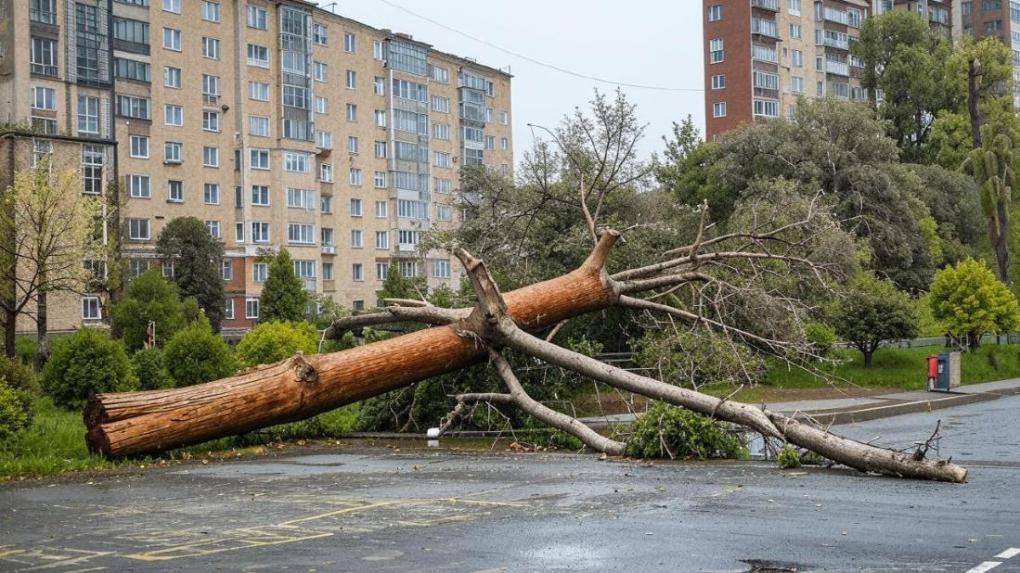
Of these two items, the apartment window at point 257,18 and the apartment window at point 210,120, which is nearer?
the apartment window at point 210,120

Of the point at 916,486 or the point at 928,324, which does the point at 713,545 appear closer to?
the point at 916,486

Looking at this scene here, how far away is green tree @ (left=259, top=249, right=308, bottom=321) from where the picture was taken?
55.5 meters

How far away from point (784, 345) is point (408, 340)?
5.02 m

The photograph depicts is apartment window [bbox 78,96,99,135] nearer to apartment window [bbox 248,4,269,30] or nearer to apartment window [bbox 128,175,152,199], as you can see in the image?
apartment window [bbox 128,175,152,199]

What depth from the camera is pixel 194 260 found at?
197 ft

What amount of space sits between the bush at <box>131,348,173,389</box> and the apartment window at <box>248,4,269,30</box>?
51.1 meters

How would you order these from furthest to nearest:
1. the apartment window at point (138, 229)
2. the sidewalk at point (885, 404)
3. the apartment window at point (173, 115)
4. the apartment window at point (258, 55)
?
the apartment window at point (258, 55) → the apartment window at point (173, 115) → the apartment window at point (138, 229) → the sidewalk at point (885, 404)

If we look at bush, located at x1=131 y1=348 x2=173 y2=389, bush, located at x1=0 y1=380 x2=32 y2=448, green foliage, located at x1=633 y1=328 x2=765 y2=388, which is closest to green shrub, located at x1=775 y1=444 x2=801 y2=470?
green foliage, located at x1=633 y1=328 x2=765 y2=388

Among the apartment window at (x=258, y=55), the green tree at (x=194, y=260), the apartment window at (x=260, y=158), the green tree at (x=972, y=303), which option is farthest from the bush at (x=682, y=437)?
the apartment window at (x=258, y=55)

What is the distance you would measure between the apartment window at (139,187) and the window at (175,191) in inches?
49.3

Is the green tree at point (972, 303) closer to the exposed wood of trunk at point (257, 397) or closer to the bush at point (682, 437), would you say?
the bush at point (682, 437)

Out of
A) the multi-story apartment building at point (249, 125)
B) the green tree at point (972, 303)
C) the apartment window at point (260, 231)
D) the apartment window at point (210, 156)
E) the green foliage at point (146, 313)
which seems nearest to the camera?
the green tree at point (972, 303)

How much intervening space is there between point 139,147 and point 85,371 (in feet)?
151

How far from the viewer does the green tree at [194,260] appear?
59656mm
